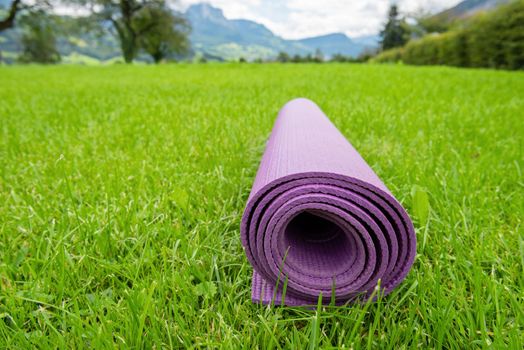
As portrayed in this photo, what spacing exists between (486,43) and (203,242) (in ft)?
74.8

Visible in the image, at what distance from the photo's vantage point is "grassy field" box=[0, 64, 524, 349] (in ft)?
3.64

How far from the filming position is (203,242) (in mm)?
1604

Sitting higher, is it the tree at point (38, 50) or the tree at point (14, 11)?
the tree at point (14, 11)

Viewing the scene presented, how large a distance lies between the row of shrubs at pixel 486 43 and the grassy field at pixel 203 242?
17459 mm

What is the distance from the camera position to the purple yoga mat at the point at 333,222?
44.0 inches

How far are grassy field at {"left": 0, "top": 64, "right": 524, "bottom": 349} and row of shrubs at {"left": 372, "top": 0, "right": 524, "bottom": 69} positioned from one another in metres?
17.5

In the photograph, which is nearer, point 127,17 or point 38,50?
point 127,17

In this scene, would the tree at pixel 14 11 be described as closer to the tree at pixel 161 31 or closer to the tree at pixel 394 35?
the tree at pixel 161 31

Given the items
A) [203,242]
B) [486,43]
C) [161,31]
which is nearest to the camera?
[203,242]

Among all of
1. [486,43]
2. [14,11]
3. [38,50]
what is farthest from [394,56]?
[38,50]

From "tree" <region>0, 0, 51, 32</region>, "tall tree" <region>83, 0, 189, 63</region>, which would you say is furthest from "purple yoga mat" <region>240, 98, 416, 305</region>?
"tall tree" <region>83, 0, 189, 63</region>

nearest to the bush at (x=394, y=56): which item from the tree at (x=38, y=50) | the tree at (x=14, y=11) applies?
the tree at (x=14, y=11)

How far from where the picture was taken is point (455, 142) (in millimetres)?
3475

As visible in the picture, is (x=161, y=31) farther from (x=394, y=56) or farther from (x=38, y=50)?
(x=38, y=50)
